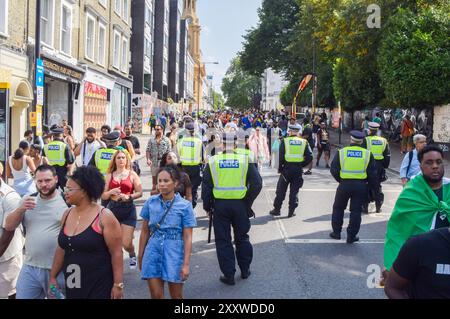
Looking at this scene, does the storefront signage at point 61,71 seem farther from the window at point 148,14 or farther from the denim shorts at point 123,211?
the window at point 148,14

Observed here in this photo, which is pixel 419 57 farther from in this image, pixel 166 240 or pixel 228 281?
pixel 166 240

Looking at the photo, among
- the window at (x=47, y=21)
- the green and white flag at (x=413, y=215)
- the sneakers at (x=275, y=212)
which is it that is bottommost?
the sneakers at (x=275, y=212)

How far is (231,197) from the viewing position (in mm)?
6699

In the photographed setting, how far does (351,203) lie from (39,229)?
18.2 feet

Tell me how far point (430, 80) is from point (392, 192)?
10.3 metres

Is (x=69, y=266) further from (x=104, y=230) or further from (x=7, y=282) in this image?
(x=7, y=282)

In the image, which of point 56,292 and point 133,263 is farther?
point 133,263

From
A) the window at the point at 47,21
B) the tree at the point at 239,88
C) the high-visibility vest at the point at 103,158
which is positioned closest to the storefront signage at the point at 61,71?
the window at the point at 47,21

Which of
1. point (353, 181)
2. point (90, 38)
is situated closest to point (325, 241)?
point (353, 181)

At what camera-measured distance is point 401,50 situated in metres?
23.9

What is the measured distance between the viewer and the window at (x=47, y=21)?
2025cm

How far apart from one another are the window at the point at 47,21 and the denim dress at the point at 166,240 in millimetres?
16992

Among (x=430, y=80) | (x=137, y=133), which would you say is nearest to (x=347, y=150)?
(x=430, y=80)
